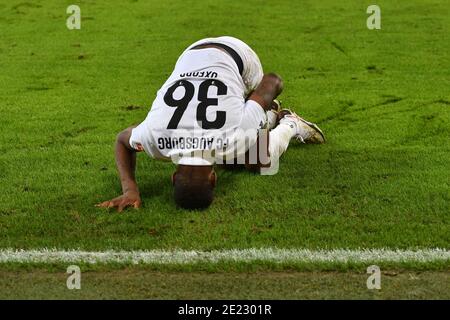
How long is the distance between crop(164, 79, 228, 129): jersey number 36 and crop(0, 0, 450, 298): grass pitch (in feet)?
1.90

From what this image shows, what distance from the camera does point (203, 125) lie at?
5328 millimetres

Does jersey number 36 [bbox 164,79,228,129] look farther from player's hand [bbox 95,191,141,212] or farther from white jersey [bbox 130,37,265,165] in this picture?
player's hand [bbox 95,191,141,212]

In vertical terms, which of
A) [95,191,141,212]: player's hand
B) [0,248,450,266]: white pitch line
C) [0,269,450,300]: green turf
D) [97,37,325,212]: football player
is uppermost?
[97,37,325,212]: football player

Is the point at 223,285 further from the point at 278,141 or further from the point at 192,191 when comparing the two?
the point at 278,141

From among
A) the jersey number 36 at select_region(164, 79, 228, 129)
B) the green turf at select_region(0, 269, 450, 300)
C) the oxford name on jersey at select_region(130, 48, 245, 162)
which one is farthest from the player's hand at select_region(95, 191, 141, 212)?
the green turf at select_region(0, 269, 450, 300)

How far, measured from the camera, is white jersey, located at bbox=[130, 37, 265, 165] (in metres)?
5.25

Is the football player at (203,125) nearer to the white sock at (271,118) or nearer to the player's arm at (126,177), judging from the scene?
the player's arm at (126,177)

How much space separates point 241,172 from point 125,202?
1121 mm

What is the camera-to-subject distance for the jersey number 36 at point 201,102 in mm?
5346

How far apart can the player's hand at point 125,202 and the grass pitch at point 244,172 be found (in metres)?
0.08

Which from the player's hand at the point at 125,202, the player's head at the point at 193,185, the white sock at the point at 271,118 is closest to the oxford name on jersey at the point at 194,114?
the player's head at the point at 193,185
